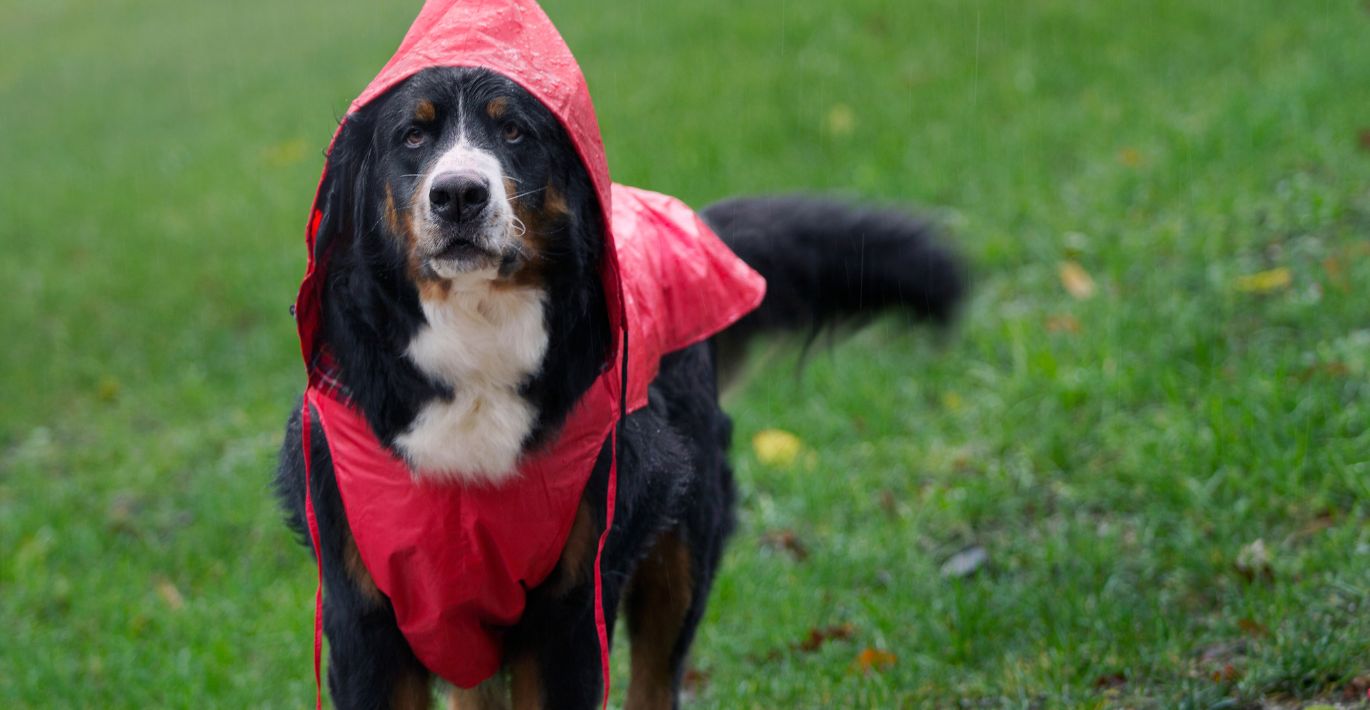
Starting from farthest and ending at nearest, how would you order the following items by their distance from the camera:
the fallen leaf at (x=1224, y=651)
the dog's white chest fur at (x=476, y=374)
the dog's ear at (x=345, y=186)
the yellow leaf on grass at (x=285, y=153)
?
the yellow leaf on grass at (x=285, y=153) → the fallen leaf at (x=1224, y=651) → the dog's ear at (x=345, y=186) → the dog's white chest fur at (x=476, y=374)

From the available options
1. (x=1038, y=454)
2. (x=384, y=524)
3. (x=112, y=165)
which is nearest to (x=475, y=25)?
(x=384, y=524)

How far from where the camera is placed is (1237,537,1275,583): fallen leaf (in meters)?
3.73

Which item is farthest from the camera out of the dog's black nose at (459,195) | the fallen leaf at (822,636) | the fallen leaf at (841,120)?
the fallen leaf at (841,120)

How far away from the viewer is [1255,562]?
3.78 metres

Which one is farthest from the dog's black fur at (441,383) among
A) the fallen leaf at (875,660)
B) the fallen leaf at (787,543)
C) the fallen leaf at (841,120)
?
the fallen leaf at (841,120)

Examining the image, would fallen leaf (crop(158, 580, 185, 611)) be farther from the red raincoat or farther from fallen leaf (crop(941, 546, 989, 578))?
fallen leaf (crop(941, 546, 989, 578))

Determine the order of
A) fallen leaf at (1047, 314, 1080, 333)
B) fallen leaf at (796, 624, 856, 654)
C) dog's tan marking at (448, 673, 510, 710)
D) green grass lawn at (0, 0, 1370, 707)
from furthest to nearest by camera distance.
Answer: fallen leaf at (1047, 314, 1080, 333) → fallen leaf at (796, 624, 856, 654) → green grass lawn at (0, 0, 1370, 707) → dog's tan marking at (448, 673, 510, 710)

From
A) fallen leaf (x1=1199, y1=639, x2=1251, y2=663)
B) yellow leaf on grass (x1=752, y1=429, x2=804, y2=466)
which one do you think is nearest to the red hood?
fallen leaf (x1=1199, y1=639, x2=1251, y2=663)

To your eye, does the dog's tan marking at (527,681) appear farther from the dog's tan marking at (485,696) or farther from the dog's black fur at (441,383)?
the dog's tan marking at (485,696)

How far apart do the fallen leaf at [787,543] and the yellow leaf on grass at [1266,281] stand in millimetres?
1976

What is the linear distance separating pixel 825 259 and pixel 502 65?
157 centimetres

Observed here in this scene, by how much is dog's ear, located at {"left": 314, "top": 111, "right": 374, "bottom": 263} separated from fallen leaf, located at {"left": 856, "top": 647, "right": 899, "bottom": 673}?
1.85m

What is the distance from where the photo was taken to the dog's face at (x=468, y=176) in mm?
2715

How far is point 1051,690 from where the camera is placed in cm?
344
